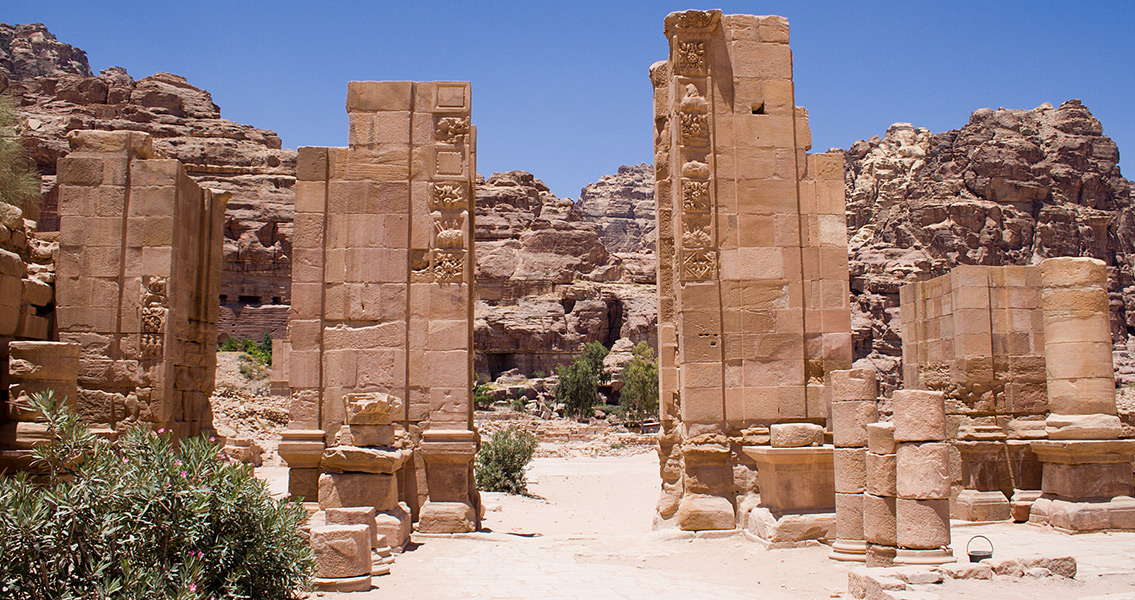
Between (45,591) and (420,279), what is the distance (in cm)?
671

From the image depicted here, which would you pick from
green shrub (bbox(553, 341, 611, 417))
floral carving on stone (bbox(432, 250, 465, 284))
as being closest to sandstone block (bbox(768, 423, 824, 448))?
floral carving on stone (bbox(432, 250, 465, 284))

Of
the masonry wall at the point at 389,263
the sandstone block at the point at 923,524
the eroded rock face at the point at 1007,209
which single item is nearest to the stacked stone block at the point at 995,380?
the sandstone block at the point at 923,524

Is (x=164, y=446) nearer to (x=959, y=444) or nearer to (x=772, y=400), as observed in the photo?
(x=772, y=400)

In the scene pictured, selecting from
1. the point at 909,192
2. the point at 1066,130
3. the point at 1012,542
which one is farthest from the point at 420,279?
the point at 1066,130

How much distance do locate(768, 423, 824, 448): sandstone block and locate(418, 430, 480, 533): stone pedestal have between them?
381 cm

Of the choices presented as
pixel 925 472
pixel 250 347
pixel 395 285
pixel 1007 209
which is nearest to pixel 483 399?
pixel 250 347

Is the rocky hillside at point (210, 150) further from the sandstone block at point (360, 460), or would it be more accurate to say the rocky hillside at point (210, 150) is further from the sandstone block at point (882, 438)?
the sandstone block at point (882, 438)

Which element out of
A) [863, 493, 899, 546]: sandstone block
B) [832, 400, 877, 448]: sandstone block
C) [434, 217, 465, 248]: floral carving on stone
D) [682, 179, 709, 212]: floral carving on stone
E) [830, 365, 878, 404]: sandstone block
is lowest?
[863, 493, 899, 546]: sandstone block

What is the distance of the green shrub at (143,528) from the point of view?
5379mm

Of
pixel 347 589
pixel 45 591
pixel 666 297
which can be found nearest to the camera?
pixel 45 591

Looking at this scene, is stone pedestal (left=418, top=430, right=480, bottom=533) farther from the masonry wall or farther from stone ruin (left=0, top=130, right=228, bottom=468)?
stone ruin (left=0, top=130, right=228, bottom=468)

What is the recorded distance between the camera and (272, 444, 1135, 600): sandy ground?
7.71 meters

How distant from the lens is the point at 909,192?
236 feet

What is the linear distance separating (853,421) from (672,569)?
2.55 meters
